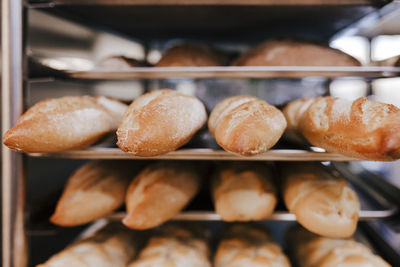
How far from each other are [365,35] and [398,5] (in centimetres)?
49

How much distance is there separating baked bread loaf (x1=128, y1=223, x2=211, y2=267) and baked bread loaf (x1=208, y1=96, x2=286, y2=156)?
51cm

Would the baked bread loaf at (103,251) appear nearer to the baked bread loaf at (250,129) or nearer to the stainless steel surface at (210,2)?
the baked bread loaf at (250,129)

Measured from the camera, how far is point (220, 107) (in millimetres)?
1003

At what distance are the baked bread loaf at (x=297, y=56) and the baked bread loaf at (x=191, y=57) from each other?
17cm

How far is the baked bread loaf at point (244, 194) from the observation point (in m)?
0.95

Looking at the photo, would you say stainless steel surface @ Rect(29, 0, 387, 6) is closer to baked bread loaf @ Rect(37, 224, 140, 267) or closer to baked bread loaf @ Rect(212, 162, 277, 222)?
baked bread loaf @ Rect(212, 162, 277, 222)

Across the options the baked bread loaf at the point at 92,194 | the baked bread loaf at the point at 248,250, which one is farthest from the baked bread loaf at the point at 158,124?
the baked bread loaf at the point at 248,250

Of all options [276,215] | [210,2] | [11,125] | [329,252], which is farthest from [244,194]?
[11,125]

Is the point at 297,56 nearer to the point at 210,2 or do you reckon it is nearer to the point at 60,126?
the point at 210,2

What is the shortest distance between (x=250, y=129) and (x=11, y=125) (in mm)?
835

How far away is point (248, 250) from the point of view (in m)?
1.04

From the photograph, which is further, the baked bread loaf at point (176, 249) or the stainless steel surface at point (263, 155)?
the baked bread loaf at point (176, 249)

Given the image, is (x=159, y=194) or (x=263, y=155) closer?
(x=263, y=155)

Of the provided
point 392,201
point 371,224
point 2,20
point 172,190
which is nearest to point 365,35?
point 392,201
